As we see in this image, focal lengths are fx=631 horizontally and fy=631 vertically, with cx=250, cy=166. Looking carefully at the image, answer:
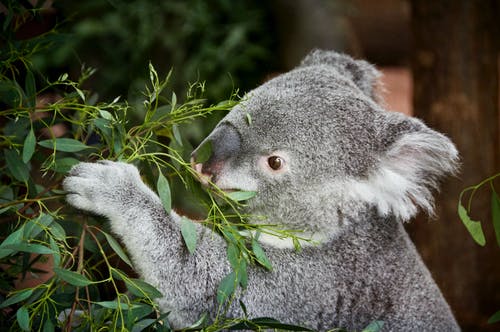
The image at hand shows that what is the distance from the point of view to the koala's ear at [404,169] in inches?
88.3

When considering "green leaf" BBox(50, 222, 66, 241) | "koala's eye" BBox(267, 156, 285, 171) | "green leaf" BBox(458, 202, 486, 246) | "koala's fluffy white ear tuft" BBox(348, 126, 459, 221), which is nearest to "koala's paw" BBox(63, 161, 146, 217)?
"green leaf" BBox(50, 222, 66, 241)

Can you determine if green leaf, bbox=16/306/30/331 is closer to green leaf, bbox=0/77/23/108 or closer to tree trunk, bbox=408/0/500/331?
green leaf, bbox=0/77/23/108

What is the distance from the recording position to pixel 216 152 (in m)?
2.24

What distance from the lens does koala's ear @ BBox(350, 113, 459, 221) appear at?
7.36ft

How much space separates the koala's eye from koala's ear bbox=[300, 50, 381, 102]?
2.31 feet

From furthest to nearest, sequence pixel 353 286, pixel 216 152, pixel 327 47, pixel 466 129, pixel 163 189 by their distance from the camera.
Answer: pixel 327 47
pixel 466 129
pixel 353 286
pixel 216 152
pixel 163 189

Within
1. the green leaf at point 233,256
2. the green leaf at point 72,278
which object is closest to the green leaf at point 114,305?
the green leaf at point 72,278

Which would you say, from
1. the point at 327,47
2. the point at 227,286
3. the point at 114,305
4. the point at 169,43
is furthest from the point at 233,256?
the point at 169,43

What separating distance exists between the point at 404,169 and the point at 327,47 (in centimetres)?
336

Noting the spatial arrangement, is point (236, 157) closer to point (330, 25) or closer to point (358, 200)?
point (358, 200)

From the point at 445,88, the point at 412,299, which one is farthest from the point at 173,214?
the point at 445,88

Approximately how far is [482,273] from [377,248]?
7.62ft

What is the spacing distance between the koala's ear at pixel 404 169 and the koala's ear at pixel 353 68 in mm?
512

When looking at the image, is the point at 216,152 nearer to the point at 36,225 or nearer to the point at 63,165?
the point at 63,165
